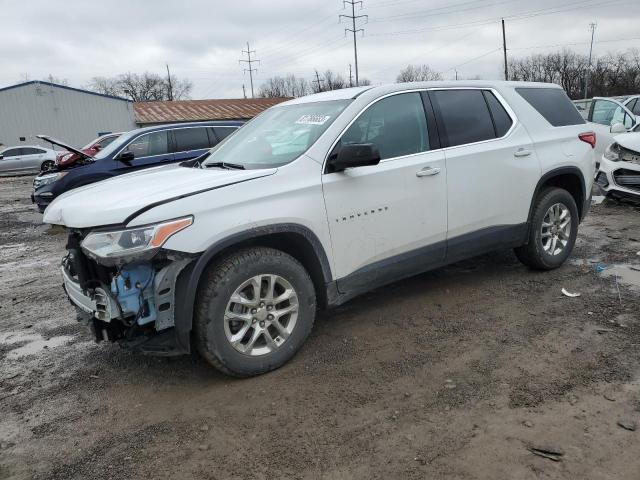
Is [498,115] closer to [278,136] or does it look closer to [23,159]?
[278,136]

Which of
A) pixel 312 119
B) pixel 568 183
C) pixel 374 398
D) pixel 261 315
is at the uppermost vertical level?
pixel 312 119

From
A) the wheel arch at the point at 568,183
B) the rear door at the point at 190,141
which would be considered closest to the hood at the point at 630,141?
the wheel arch at the point at 568,183

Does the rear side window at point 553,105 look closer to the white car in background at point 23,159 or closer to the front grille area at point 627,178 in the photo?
the front grille area at point 627,178

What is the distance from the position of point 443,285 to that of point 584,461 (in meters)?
2.59

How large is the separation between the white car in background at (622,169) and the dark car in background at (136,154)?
6.28m

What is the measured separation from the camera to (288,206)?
3.36 m

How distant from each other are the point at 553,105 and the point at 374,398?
3.63 m

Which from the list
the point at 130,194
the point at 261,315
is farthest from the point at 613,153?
the point at 130,194

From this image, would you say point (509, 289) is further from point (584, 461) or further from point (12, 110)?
point (12, 110)

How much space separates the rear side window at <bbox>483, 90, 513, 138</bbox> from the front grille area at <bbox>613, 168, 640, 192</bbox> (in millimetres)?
4344

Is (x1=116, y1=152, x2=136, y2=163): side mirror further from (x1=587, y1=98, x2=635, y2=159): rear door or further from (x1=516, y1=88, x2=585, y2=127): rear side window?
(x1=587, y1=98, x2=635, y2=159): rear door

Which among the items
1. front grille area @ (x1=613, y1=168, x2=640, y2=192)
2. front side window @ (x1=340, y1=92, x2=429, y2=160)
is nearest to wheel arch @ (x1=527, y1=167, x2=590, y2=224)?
front side window @ (x1=340, y1=92, x2=429, y2=160)

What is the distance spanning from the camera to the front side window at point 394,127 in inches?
151

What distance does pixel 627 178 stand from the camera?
312 inches
